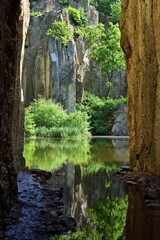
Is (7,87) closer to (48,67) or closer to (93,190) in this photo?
(93,190)

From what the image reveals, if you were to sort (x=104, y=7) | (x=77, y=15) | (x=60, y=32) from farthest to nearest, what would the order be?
(x=104, y=7)
(x=77, y=15)
(x=60, y=32)

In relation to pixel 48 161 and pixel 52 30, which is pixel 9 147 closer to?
pixel 48 161

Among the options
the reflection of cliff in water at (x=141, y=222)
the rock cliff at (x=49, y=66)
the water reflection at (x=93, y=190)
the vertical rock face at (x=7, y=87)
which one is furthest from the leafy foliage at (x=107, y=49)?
the vertical rock face at (x=7, y=87)

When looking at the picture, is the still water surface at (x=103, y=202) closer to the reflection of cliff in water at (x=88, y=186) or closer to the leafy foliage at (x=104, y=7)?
the reflection of cliff in water at (x=88, y=186)

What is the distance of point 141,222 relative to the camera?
764 cm

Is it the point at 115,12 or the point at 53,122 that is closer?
the point at 53,122

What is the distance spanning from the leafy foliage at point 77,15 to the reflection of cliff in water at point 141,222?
40793 millimetres

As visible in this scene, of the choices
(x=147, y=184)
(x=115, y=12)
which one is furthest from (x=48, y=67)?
(x=147, y=184)

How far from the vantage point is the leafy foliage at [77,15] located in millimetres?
48438

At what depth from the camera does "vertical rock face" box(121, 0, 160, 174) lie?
12467 mm

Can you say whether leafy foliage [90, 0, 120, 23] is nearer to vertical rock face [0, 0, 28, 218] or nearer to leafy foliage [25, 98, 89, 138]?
leafy foliage [25, 98, 89, 138]

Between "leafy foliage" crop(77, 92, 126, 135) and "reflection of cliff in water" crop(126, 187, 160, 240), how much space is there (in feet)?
111

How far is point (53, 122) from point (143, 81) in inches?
986

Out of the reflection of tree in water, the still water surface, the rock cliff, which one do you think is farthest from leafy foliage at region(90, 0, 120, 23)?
the reflection of tree in water
